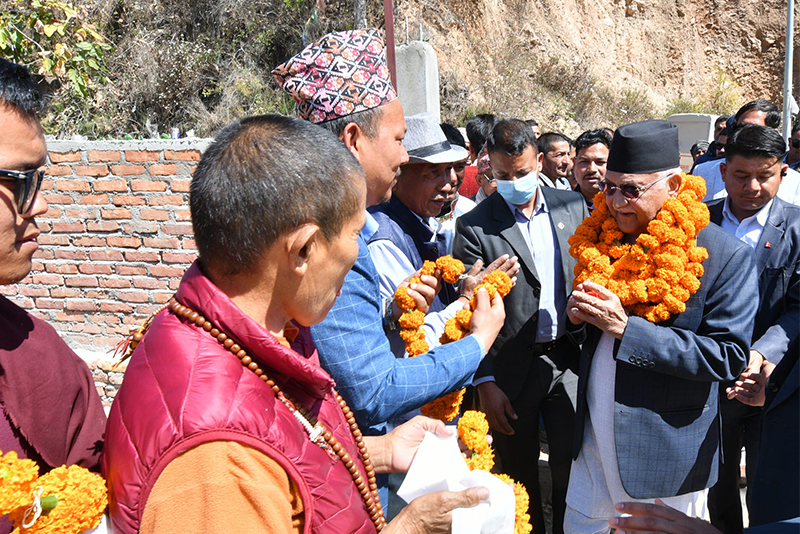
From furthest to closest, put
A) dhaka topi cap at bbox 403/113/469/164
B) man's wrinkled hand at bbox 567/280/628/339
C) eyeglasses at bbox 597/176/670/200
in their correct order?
1. dhaka topi cap at bbox 403/113/469/164
2. eyeglasses at bbox 597/176/670/200
3. man's wrinkled hand at bbox 567/280/628/339

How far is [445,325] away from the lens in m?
2.74

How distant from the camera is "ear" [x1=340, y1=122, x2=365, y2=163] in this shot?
2246mm

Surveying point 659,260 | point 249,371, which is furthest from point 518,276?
point 249,371

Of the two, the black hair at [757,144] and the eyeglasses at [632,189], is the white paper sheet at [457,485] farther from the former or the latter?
the black hair at [757,144]

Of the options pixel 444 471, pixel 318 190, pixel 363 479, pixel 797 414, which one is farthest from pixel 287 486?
pixel 797 414

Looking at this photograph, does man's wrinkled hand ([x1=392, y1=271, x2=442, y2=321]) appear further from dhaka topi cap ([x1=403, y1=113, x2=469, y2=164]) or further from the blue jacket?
dhaka topi cap ([x1=403, y1=113, x2=469, y2=164])


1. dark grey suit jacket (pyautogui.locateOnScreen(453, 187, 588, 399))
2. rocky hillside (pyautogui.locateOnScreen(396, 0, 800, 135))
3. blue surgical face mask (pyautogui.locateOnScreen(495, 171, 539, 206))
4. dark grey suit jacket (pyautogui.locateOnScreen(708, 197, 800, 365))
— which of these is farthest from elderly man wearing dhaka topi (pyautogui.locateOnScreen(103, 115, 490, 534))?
rocky hillside (pyautogui.locateOnScreen(396, 0, 800, 135))

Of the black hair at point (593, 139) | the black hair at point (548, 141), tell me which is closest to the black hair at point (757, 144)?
the black hair at point (593, 139)

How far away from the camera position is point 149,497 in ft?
3.54

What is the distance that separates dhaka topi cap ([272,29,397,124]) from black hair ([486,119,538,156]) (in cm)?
170

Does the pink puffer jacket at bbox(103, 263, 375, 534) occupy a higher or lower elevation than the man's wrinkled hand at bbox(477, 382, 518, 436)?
higher

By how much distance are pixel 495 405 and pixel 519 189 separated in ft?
4.63

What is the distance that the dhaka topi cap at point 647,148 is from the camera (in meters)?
2.84

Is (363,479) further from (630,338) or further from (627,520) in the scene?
(630,338)
